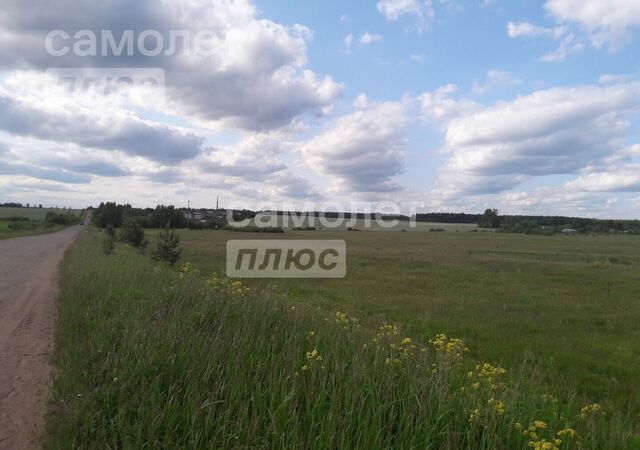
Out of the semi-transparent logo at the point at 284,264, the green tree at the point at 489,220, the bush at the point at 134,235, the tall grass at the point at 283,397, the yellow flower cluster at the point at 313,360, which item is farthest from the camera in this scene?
the green tree at the point at 489,220

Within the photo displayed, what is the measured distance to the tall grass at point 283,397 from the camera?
3.13 m

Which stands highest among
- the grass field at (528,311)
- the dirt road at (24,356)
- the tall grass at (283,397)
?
the tall grass at (283,397)

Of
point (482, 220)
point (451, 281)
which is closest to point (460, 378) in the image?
point (451, 281)

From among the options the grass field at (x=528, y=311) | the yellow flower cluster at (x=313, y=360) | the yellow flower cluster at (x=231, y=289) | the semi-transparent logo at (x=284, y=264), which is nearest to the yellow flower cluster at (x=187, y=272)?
the yellow flower cluster at (x=231, y=289)

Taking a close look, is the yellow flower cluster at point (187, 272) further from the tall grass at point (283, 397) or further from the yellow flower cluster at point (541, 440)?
the yellow flower cluster at point (541, 440)

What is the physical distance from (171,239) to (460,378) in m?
19.6

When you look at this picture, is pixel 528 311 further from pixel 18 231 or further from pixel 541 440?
pixel 18 231

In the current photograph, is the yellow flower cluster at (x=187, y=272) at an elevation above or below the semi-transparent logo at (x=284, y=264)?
above

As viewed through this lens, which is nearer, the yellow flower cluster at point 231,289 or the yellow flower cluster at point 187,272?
the yellow flower cluster at point 231,289

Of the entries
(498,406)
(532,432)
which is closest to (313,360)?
(498,406)

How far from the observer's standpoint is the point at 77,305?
7543 millimetres

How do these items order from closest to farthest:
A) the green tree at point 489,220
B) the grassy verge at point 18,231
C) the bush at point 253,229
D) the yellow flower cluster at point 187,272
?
the yellow flower cluster at point 187,272, the grassy verge at point 18,231, the bush at point 253,229, the green tree at point 489,220

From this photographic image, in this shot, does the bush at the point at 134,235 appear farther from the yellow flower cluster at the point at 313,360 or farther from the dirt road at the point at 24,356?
the yellow flower cluster at the point at 313,360

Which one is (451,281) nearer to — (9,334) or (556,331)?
(556,331)
